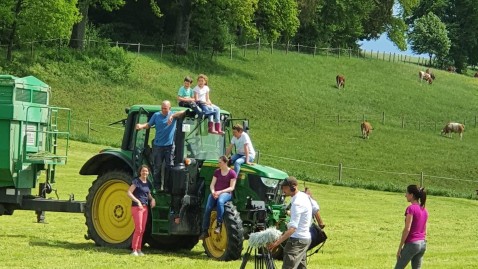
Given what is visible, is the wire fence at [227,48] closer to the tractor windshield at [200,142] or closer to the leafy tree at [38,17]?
the leafy tree at [38,17]

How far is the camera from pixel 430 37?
418 ft

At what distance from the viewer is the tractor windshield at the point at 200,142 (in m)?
22.1

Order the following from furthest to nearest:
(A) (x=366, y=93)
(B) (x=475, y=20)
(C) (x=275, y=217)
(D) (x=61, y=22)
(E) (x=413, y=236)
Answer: (B) (x=475, y=20), (A) (x=366, y=93), (D) (x=61, y=22), (C) (x=275, y=217), (E) (x=413, y=236)

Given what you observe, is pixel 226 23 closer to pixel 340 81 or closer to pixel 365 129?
pixel 340 81

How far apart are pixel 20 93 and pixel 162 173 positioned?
14.1ft

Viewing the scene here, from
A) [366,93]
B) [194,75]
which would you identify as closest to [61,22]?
[194,75]

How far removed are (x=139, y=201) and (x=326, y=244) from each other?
5794mm

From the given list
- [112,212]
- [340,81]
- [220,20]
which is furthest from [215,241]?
[340,81]

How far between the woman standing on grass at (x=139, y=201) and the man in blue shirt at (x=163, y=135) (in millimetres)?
508

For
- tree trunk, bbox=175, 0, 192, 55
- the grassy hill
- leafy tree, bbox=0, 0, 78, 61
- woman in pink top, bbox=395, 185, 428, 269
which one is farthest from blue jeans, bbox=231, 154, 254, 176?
tree trunk, bbox=175, 0, 192, 55

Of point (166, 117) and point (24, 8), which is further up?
point (24, 8)

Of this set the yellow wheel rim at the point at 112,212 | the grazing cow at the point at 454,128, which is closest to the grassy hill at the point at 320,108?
the grazing cow at the point at 454,128

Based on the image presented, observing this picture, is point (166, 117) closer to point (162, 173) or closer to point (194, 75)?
point (162, 173)

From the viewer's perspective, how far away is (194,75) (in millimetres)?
75938
